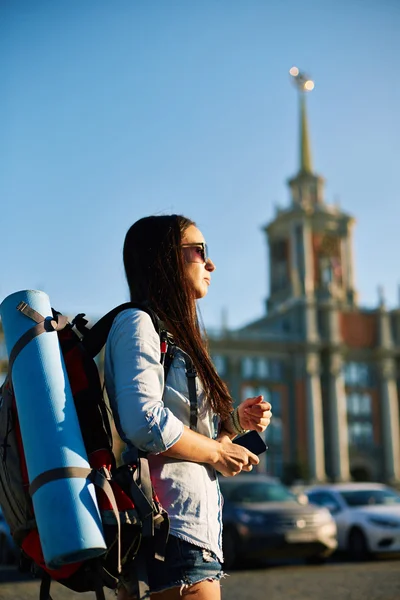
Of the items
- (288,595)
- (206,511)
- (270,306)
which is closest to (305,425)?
(270,306)

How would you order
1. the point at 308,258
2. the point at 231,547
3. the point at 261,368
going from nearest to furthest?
1. the point at 231,547
2. the point at 261,368
3. the point at 308,258

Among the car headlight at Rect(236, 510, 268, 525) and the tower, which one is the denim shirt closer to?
the car headlight at Rect(236, 510, 268, 525)

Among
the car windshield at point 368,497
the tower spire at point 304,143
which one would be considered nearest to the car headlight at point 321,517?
the car windshield at point 368,497

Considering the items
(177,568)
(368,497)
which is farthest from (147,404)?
(368,497)

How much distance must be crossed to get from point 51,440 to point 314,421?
59.9 metres

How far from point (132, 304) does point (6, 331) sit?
433mm

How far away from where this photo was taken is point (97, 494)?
2297 millimetres

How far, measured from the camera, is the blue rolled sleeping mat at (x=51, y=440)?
2.19 metres

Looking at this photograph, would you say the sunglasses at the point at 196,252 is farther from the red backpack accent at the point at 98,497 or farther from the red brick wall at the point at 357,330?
the red brick wall at the point at 357,330

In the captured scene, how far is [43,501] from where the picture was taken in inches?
88.3

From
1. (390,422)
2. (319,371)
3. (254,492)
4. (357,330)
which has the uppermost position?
(357,330)

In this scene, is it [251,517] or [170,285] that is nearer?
[170,285]

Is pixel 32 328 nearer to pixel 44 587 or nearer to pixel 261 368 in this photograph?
pixel 44 587

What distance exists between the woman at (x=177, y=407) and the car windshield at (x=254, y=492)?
1082cm
